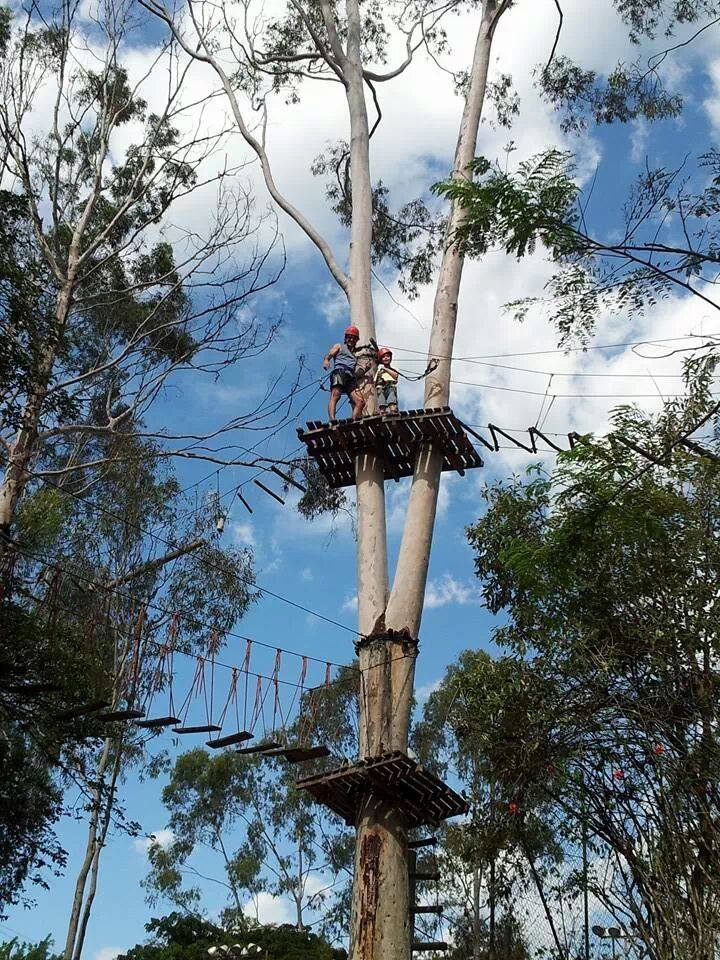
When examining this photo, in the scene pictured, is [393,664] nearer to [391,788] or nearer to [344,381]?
[391,788]

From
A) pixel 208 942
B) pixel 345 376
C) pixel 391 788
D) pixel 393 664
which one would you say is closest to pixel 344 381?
pixel 345 376

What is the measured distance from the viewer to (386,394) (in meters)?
7.96

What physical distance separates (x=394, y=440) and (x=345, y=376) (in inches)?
35.7

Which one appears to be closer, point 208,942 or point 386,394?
point 386,394

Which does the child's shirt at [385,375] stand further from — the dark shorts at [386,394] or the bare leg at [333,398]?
the bare leg at [333,398]

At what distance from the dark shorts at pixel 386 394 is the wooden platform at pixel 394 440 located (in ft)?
1.59

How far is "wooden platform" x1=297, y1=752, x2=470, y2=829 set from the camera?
6.00 metres

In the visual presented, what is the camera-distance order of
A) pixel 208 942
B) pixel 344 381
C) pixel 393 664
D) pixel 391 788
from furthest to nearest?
pixel 208 942 < pixel 344 381 < pixel 393 664 < pixel 391 788

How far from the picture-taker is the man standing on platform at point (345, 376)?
26.2 ft

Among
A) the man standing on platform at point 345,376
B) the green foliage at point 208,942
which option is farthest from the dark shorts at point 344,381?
the green foliage at point 208,942

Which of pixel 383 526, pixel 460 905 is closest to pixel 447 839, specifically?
pixel 460 905

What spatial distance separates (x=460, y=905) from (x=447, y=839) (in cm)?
152

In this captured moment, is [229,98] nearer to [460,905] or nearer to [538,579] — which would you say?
[538,579]

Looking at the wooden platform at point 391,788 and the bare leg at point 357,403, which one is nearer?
the wooden platform at point 391,788
